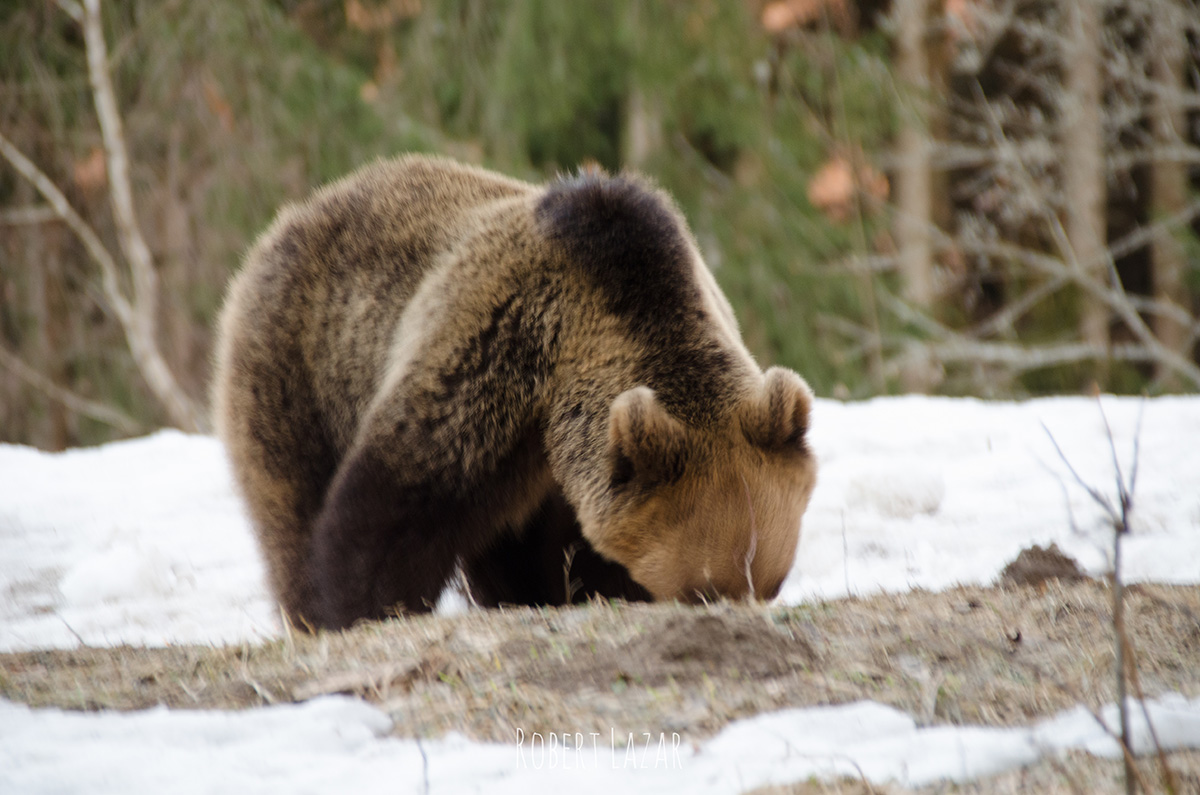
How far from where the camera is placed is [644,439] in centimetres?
318

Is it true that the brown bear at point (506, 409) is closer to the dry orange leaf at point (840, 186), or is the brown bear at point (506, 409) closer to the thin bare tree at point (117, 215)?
the thin bare tree at point (117, 215)

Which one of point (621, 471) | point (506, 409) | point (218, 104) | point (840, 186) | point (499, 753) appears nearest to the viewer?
point (499, 753)

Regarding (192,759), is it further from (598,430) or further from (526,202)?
(526,202)

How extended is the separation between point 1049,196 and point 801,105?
250cm

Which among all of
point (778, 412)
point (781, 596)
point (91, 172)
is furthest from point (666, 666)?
point (91, 172)

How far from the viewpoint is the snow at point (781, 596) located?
2.03 metres

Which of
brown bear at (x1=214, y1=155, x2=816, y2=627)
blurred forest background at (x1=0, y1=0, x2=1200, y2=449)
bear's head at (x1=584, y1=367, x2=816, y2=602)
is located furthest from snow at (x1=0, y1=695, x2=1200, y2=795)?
blurred forest background at (x1=0, y1=0, x2=1200, y2=449)

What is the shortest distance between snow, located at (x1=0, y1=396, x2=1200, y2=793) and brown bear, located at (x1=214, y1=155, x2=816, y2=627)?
25.1 inches

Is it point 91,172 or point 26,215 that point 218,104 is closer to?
point 91,172

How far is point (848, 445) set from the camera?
5883mm

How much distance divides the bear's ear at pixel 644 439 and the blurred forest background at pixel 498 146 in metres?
6.41

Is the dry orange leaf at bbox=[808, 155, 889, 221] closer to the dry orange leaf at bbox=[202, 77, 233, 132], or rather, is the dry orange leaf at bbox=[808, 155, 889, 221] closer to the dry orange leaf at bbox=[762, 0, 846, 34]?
the dry orange leaf at bbox=[762, 0, 846, 34]

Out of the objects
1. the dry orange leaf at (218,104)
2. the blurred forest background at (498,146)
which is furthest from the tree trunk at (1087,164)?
the dry orange leaf at (218,104)

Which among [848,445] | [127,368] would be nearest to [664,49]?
[848,445]
